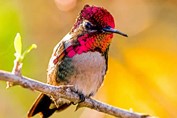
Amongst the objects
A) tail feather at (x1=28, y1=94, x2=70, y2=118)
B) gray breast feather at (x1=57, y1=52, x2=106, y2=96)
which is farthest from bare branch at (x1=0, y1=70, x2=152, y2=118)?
tail feather at (x1=28, y1=94, x2=70, y2=118)

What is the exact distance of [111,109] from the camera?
112 inches

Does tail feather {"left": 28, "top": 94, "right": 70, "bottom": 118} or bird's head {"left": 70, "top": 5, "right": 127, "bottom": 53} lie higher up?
bird's head {"left": 70, "top": 5, "right": 127, "bottom": 53}

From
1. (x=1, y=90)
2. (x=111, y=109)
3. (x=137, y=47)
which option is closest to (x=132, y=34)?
(x=137, y=47)

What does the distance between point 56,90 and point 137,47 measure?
4.46 feet

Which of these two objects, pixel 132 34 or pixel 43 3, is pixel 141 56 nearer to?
pixel 132 34

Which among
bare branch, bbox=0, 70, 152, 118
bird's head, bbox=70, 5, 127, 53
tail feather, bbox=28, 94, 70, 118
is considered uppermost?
bird's head, bbox=70, 5, 127, 53

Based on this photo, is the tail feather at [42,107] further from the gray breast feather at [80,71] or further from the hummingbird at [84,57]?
the gray breast feather at [80,71]

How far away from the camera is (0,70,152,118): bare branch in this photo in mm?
2531

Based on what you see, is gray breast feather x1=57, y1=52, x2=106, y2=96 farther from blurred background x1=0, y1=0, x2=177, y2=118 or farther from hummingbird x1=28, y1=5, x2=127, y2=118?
blurred background x1=0, y1=0, x2=177, y2=118

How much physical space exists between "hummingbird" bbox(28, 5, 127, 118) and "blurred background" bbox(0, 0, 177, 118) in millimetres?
311

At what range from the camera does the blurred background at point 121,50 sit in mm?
3576

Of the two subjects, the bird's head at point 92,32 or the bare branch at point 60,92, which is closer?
the bare branch at point 60,92

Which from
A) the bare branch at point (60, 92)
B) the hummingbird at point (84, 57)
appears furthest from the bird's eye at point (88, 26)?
the bare branch at point (60, 92)

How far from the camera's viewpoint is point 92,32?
128 inches
